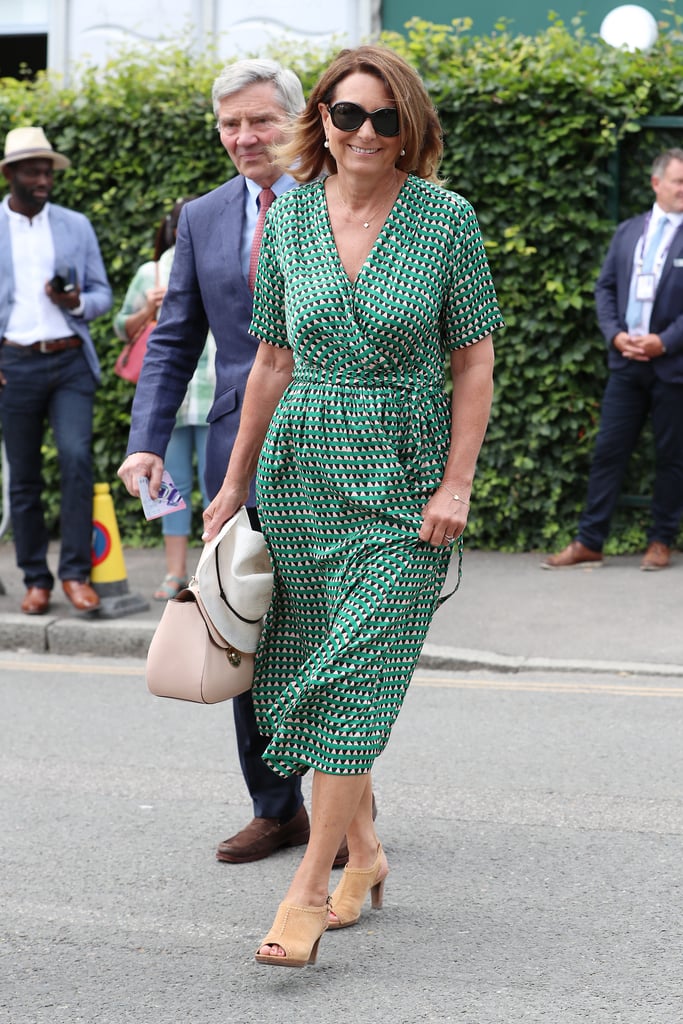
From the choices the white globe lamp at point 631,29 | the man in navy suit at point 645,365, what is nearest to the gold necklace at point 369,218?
the man in navy suit at point 645,365

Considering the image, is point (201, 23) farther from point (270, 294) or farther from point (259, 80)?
point (270, 294)

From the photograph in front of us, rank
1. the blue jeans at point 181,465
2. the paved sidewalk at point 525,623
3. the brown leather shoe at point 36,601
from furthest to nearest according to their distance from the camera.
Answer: the blue jeans at point 181,465
the brown leather shoe at point 36,601
the paved sidewalk at point 525,623

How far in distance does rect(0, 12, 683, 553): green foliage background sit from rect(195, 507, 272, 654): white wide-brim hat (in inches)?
208

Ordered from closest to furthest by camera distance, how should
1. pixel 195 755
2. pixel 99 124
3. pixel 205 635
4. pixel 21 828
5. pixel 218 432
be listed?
pixel 205 635 → pixel 218 432 → pixel 21 828 → pixel 195 755 → pixel 99 124

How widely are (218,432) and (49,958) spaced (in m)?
1.43

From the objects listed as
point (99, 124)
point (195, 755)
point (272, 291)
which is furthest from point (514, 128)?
point (272, 291)

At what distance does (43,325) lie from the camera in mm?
7730

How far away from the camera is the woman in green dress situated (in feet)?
11.8

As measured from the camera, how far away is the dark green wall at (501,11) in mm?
11633

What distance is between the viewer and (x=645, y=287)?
842 centimetres

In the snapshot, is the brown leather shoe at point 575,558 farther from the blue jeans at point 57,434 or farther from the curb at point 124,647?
the blue jeans at point 57,434

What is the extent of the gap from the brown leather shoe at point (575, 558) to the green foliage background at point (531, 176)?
1.23 ft

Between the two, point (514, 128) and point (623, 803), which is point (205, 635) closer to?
point (623, 803)

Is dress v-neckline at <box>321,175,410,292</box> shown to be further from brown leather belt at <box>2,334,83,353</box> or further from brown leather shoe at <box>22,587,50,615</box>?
brown leather shoe at <box>22,587,50,615</box>
